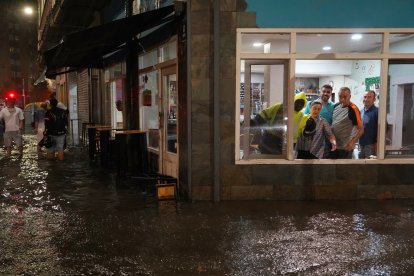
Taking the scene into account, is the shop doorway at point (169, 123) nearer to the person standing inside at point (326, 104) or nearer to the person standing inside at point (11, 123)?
the person standing inside at point (326, 104)

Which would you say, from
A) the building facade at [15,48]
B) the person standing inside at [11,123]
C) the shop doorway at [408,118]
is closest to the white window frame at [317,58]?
the shop doorway at [408,118]

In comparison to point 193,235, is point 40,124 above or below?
above

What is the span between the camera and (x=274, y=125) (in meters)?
7.61

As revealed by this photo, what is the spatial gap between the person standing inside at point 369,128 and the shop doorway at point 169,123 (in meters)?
3.44

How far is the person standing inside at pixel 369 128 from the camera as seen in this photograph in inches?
300

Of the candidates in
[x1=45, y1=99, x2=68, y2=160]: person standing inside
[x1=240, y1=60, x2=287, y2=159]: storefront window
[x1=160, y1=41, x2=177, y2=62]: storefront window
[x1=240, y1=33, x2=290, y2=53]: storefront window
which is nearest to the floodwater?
[x1=240, y1=60, x2=287, y2=159]: storefront window

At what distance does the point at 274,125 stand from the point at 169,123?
231 cm

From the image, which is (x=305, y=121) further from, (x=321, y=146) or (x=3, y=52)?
(x=3, y=52)

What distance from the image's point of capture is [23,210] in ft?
22.2

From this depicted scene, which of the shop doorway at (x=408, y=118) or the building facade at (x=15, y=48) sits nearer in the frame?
the shop doorway at (x=408, y=118)

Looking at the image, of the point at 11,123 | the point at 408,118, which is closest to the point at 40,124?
the point at 11,123

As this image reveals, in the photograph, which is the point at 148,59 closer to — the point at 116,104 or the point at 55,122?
the point at 116,104

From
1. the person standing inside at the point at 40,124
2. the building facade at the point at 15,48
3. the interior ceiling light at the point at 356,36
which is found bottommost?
the person standing inside at the point at 40,124

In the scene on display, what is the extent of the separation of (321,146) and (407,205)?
5.56ft
